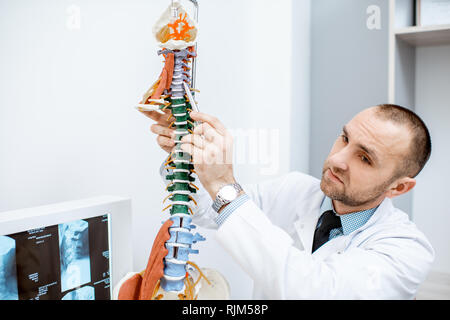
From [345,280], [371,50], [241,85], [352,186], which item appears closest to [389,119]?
[352,186]

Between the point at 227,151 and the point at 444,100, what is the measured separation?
1.17 metres

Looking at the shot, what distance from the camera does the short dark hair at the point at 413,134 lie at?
0.88 meters

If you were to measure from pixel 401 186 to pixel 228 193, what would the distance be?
0.50m

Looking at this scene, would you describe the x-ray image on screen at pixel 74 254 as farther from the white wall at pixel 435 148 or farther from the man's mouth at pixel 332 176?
the white wall at pixel 435 148

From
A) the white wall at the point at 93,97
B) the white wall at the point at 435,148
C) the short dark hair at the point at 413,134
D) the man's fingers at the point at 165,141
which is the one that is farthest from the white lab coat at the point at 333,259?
the white wall at the point at 435,148

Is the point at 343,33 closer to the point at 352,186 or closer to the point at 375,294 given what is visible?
the point at 352,186

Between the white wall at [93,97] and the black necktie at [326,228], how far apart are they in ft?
1.64

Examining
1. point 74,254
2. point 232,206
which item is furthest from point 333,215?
point 74,254

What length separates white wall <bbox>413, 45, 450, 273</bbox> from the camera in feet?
4.82

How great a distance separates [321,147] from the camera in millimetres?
1700

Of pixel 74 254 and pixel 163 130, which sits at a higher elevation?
pixel 163 130

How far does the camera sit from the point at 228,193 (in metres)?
0.72

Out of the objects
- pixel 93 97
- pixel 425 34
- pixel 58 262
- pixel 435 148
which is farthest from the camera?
pixel 435 148

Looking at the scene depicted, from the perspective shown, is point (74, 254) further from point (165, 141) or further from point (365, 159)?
point (365, 159)
